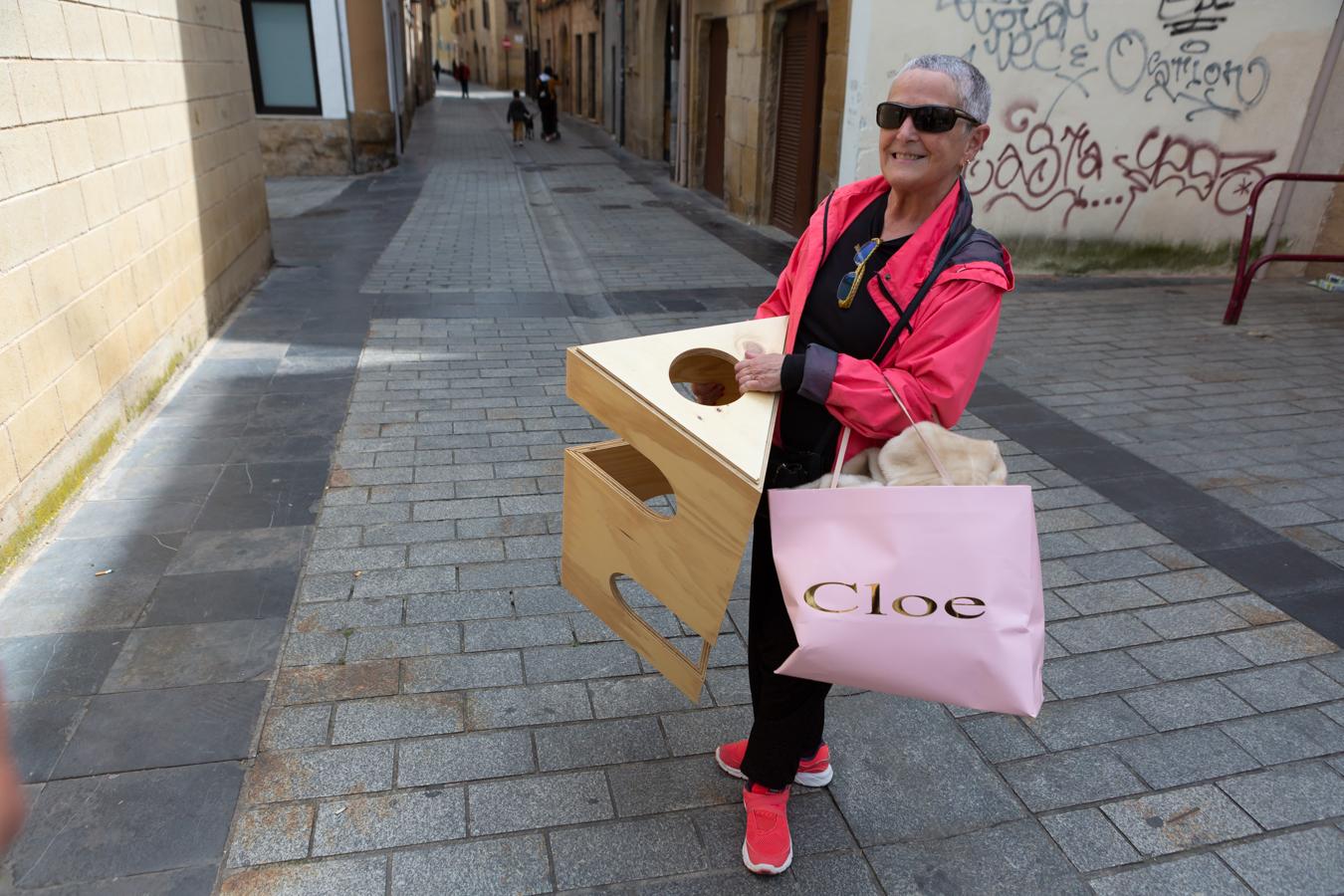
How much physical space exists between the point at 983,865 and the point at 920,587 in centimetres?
102

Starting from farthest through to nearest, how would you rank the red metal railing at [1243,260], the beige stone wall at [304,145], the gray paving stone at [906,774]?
the beige stone wall at [304,145] → the red metal railing at [1243,260] → the gray paving stone at [906,774]

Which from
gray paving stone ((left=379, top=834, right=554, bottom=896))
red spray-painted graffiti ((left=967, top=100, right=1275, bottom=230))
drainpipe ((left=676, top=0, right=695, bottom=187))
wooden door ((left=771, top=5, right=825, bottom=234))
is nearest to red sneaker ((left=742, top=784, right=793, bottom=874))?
gray paving stone ((left=379, top=834, right=554, bottom=896))

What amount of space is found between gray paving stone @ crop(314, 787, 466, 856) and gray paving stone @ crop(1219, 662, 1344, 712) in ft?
8.18

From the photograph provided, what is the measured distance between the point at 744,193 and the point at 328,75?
26.8 feet

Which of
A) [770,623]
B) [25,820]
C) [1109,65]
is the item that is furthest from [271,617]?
[1109,65]

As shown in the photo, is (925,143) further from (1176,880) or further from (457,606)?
(457,606)

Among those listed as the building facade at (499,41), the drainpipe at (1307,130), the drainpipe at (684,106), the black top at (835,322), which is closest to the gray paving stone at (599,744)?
the black top at (835,322)

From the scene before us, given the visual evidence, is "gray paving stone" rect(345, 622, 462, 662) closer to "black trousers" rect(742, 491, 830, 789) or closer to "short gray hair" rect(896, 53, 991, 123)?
"black trousers" rect(742, 491, 830, 789)

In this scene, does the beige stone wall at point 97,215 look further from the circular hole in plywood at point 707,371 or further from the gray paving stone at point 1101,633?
Result: the gray paving stone at point 1101,633

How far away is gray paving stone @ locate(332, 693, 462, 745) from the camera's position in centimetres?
266

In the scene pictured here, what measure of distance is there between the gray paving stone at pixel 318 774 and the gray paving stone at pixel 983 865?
1.35 metres

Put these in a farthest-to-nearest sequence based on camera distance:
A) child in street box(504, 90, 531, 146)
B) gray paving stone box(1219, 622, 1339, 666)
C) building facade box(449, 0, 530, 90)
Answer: building facade box(449, 0, 530, 90) → child in street box(504, 90, 531, 146) → gray paving stone box(1219, 622, 1339, 666)

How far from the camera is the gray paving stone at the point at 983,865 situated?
88.0 inches

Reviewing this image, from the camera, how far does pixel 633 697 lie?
287 cm
